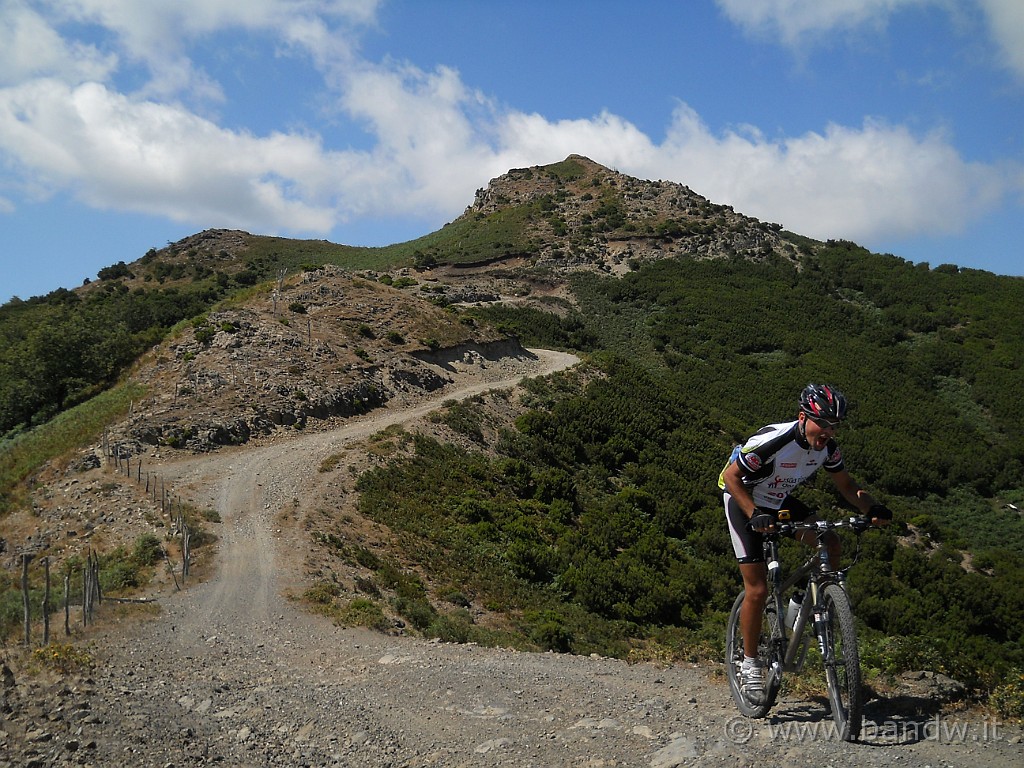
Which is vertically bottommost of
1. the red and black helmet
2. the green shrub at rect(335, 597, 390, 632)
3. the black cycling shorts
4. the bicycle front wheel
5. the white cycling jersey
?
the green shrub at rect(335, 597, 390, 632)

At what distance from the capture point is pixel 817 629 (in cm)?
491

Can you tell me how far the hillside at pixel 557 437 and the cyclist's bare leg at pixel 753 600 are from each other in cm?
159

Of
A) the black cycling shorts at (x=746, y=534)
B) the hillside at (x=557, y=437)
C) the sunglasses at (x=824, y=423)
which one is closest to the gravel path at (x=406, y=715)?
the black cycling shorts at (x=746, y=534)

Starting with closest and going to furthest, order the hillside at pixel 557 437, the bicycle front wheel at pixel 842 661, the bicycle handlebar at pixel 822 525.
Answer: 1. the bicycle front wheel at pixel 842 661
2. the bicycle handlebar at pixel 822 525
3. the hillside at pixel 557 437

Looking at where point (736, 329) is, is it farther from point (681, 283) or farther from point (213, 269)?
point (213, 269)

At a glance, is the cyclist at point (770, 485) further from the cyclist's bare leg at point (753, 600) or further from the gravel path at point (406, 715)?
the gravel path at point (406, 715)

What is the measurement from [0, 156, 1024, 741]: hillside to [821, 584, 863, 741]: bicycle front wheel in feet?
4.56

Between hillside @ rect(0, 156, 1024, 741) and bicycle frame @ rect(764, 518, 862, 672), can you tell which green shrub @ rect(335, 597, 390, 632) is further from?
bicycle frame @ rect(764, 518, 862, 672)

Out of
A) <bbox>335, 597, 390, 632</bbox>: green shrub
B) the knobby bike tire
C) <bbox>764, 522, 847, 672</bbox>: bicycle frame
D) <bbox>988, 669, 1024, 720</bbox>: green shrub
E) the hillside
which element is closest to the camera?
<bbox>764, 522, 847, 672</bbox>: bicycle frame

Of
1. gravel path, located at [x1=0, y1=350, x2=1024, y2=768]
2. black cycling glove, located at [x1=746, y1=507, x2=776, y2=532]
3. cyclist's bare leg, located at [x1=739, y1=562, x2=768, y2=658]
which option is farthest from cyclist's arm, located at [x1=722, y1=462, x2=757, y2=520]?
gravel path, located at [x1=0, y1=350, x2=1024, y2=768]

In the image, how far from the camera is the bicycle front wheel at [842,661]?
465 cm

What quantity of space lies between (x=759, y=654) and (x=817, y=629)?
2.27 ft

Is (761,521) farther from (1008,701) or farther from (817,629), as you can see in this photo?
(1008,701)

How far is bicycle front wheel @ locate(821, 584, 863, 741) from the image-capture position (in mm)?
4648
